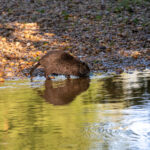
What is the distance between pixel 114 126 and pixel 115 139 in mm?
673

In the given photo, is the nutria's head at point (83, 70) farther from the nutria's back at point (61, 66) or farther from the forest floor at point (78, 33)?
the forest floor at point (78, 33)

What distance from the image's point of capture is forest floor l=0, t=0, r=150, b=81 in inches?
527

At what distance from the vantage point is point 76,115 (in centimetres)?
656

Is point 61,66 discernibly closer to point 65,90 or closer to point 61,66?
point 61,66

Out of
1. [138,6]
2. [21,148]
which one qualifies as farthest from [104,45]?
[21,148]

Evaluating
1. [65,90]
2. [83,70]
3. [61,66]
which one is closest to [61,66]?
[61,66]

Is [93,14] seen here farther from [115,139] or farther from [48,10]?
[115,139]

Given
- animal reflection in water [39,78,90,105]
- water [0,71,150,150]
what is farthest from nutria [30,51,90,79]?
water [0,71,150,150]

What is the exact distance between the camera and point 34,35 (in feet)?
53.5

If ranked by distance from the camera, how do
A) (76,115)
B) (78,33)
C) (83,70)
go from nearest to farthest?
(76,115), (83,70), (78,33)

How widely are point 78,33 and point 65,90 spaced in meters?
7.55

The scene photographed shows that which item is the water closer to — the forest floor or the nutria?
the nutria

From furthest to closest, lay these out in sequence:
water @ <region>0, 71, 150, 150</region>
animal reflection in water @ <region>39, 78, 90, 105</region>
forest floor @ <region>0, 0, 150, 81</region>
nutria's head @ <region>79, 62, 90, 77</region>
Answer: forest floor @ <region>0, 0, 150, 81</region>, nutria's head @ <region>79, 62, 90, 77</region>, animal reflection in water @ <region>39, 78, 90, 105</region>, water @ <region>0, 71, 150, 150</region>

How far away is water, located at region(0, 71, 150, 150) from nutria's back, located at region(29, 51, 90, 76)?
2.44 feet
